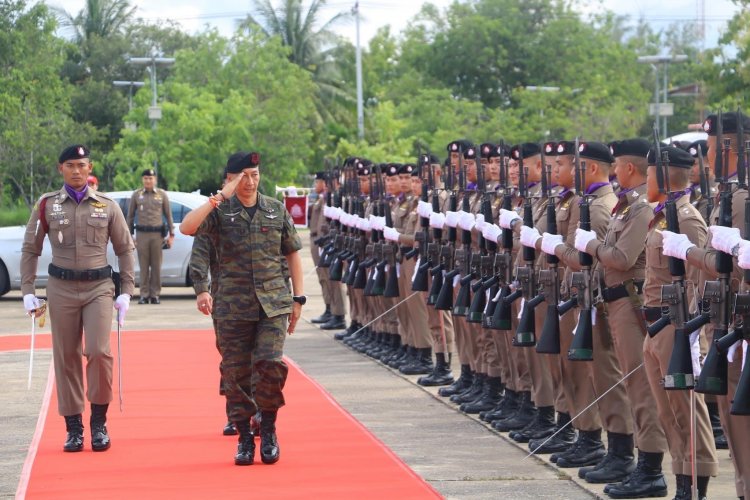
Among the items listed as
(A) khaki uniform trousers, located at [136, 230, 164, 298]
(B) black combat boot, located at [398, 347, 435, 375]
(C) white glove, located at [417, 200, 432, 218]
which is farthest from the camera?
(A) khaki uniform trousers, located at [136, 230, 164, 298]

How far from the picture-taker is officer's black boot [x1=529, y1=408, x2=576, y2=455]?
908 centimetres

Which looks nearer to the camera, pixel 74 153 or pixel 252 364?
pixel 252 364

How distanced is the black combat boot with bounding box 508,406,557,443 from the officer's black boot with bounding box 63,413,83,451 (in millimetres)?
2734

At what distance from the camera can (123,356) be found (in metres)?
14.6

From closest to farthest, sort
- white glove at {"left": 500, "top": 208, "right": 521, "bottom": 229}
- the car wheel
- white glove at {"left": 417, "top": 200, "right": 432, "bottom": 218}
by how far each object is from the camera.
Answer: white glove at {"left": 500, "top": 208, "right": 521, "bottom": 229} → white glove at {"left": 417, "top": 200, "right": 432, "bottom": 218} → the car wheel

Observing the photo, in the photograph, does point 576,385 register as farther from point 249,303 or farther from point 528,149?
point 528,149

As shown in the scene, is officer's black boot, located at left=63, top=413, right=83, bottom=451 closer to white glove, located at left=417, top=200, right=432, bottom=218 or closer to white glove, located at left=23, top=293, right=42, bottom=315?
white glove, located at left=23, top=293, right=42, bottom=315

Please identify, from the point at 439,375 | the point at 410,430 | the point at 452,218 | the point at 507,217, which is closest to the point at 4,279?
the point at 439,375

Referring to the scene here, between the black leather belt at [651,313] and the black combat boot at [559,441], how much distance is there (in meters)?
1.77

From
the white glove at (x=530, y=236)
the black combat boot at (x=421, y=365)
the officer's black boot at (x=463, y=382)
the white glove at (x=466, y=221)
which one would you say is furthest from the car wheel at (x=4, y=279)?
the white glove at (x=530, y=236)

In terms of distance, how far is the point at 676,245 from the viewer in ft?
22.0

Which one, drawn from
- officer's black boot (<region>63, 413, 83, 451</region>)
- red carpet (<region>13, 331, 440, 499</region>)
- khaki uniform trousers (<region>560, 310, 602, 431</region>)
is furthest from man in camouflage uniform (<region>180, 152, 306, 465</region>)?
khaki uniform trousers (<region>560, 310, 602, 431</region>)

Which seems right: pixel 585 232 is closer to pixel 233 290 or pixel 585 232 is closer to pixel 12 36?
pixel 233 290

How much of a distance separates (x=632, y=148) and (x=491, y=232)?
2.34 m
